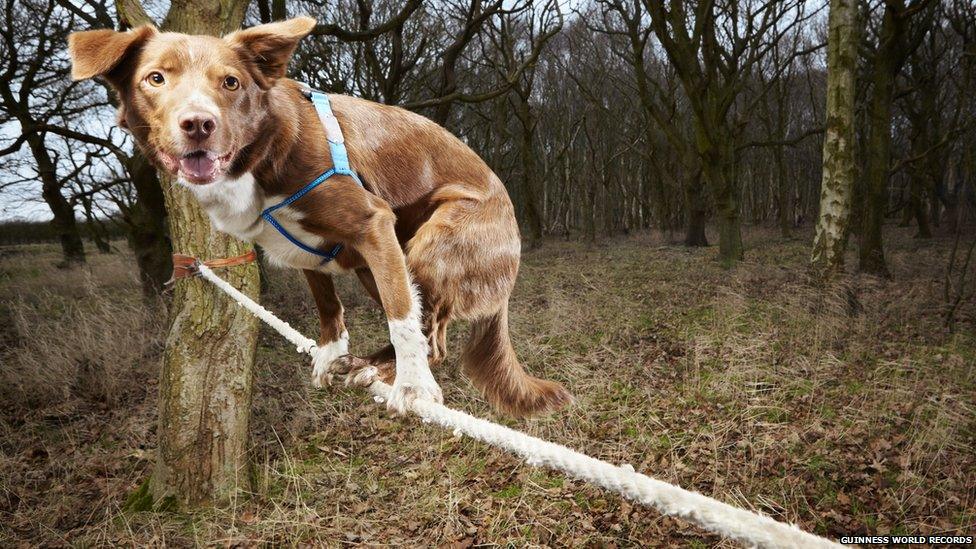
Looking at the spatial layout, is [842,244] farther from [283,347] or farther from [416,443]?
[283,347]

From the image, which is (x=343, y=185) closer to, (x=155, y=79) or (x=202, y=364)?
(x=155, y=79)

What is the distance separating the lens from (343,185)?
1751 millimetres

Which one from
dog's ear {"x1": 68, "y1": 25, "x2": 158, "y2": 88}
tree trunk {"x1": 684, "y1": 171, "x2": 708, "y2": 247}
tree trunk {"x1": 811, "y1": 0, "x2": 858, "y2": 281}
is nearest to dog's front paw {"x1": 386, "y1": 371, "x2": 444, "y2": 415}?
dog's ear {"x1": 68, "y1": 25, "x2": 158, "y2": 88}

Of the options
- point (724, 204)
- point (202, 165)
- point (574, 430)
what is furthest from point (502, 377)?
point (724, 204)

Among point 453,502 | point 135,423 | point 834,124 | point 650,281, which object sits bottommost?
point 453,502

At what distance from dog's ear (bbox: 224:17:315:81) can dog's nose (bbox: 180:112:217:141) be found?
36 cm

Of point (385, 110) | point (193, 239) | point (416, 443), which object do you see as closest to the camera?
point (385, 110)

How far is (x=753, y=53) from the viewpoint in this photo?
1534cm

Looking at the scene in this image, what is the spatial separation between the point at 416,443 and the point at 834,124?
7344 mm

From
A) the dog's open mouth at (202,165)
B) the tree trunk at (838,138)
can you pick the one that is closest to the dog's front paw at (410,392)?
the dog's open mouth at (202,165)

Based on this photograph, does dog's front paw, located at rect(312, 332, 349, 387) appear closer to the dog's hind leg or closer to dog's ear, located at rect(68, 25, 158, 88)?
the dog's hind leg

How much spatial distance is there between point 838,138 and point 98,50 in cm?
905

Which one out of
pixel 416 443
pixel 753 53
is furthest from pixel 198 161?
pixel 753 53

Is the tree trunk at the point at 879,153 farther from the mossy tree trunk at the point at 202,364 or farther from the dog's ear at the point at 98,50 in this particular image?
the dog's ear at the point at 98,50
